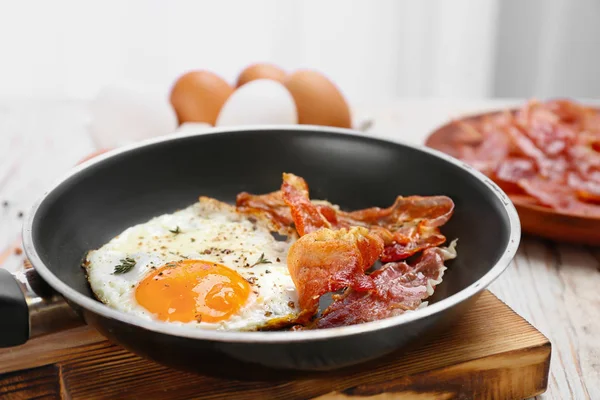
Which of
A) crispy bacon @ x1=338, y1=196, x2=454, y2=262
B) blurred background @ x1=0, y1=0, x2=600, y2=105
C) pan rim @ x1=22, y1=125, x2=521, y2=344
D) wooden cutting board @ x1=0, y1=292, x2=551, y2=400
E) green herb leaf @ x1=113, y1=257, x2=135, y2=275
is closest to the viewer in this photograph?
pan rim @ x1=22, y1=125, x2=521, y2=344

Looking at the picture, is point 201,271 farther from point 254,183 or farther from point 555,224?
point 555,224

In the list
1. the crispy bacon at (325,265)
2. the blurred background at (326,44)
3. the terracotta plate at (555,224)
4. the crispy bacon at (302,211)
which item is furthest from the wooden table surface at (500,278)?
the blurred background at (326,44)

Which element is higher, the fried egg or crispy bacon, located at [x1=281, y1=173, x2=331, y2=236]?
crispy bacon, located at [x1=281, y1=173, x2=331, y2=236]

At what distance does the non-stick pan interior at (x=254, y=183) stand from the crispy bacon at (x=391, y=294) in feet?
0.15

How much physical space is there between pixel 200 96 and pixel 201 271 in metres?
1.17

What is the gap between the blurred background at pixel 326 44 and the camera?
12.2 feet

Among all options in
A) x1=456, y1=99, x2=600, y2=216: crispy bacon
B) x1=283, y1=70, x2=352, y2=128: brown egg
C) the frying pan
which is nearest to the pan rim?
the frying pan

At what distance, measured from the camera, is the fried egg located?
1148 millimetres

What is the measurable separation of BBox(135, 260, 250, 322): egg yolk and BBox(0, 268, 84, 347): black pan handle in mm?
157

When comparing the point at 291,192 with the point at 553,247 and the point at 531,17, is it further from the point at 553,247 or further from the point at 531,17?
the point at 531,17

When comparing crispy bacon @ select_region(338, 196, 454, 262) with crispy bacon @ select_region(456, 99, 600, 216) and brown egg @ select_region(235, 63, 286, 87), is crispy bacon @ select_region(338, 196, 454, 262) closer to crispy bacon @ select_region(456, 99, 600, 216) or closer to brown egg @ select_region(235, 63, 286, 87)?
crispy bacon @ select_region(456, 99, 600, 216)

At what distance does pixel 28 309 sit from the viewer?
975mm

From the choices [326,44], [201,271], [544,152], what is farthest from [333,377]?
[326,44]

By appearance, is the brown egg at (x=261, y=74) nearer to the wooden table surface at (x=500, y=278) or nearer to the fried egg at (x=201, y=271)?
the wooden table surface at (x=500, y=278)
